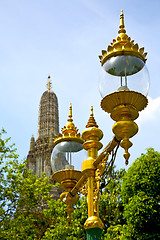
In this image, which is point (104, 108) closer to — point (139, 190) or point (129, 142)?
point (129, 142)

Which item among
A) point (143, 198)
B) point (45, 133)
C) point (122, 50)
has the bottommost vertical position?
point (122, 50)

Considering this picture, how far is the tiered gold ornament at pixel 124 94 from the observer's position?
4336mm

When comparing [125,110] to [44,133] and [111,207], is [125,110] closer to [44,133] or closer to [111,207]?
[111,207]

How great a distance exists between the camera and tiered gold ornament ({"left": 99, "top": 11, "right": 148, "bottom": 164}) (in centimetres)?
434

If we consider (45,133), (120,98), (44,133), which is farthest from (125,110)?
(44,133)

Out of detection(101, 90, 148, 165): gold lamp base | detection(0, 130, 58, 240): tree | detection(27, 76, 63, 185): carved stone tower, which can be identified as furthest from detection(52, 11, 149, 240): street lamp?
detection(27, 76, 63, 185): carved stone tower

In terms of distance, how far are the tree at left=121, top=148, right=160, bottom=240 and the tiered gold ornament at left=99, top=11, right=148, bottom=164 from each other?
14.7 m

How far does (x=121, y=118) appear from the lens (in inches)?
173

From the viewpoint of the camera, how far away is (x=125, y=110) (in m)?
4.37

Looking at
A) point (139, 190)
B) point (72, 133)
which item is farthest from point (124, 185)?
point (72, 133)

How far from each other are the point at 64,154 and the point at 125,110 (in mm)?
2030

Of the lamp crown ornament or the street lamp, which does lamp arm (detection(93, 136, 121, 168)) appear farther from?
the lamp crown ornament

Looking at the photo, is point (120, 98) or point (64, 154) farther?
point (64, 154)

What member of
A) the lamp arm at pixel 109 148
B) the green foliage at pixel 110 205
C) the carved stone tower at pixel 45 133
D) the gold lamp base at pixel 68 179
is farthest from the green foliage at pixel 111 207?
the carved stone tower at pixel 45 133
